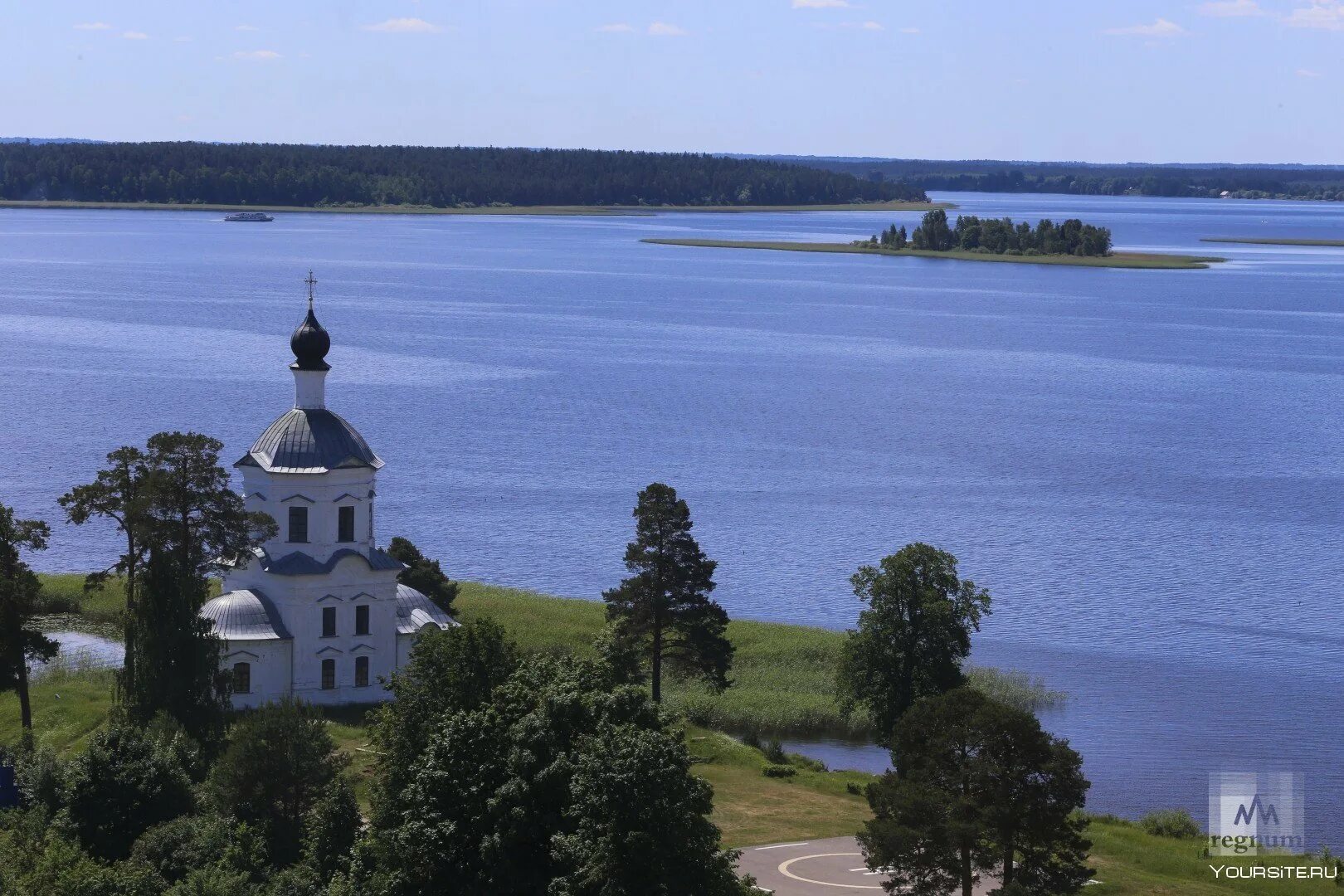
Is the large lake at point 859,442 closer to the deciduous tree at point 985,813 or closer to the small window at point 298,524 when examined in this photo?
the deciduous tree at point 985,813

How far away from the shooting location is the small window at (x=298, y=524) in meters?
41.3

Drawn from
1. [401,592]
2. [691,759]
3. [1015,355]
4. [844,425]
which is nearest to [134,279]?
[1015,355]

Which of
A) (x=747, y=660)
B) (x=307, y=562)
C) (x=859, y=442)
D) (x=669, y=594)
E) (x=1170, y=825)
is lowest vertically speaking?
(x=1170, y=825)

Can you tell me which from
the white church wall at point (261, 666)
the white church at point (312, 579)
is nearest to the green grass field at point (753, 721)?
the white church at point (312, 579)

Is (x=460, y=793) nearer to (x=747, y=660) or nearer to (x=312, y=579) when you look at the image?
(x=312, y=579)

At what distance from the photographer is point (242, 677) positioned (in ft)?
133

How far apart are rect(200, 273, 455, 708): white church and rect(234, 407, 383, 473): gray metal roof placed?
18mm

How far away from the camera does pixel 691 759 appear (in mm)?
27516

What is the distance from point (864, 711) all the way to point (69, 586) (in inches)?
871

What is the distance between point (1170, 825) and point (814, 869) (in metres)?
8.67

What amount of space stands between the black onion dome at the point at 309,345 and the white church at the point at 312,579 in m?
0.03

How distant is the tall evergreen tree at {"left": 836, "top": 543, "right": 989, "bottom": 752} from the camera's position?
40.4 m

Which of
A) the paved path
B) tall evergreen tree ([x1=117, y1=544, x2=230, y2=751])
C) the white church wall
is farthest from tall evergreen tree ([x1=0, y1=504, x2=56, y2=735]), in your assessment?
the paved path

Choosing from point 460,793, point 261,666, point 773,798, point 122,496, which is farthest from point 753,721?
point 460,793
